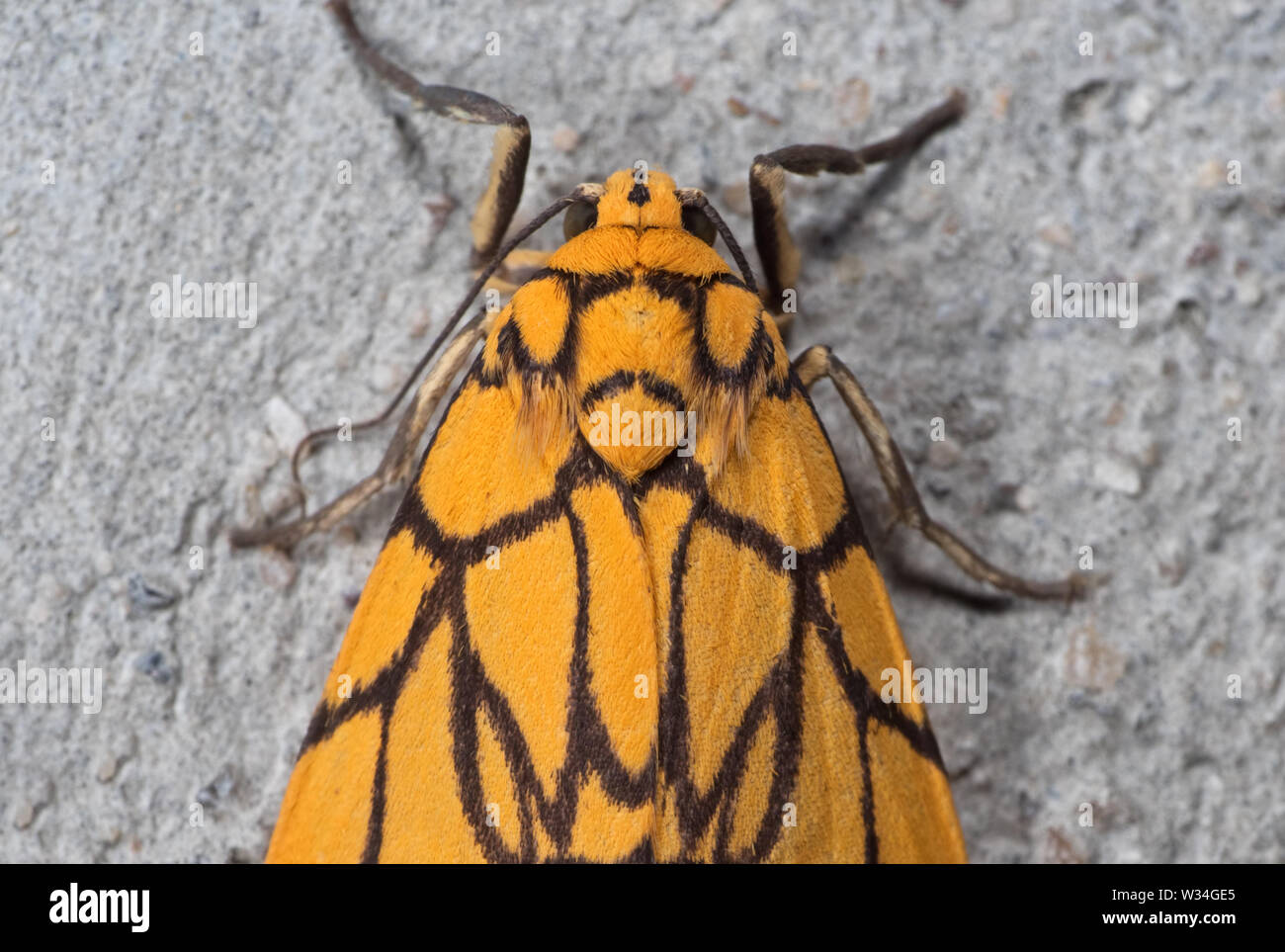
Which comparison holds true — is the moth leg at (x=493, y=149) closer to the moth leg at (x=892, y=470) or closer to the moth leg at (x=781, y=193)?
the moth leg at (x=781, y=193)

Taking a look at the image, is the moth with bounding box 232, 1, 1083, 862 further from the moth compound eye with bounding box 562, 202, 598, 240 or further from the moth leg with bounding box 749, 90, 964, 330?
the moth leg with bounding box 749, 90, 964, 330

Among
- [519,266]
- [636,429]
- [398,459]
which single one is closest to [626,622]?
[636,429]

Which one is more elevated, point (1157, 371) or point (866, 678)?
point (1157, 371)

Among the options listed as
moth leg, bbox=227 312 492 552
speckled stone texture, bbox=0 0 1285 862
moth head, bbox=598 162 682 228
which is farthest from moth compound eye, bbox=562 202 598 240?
speckled stone texture, bbox=0 0 1285 862

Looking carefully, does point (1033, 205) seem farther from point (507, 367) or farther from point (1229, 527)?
point (507, 367)

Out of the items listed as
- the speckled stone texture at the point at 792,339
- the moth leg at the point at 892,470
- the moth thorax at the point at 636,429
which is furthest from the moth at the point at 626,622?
the speckled stone texture at the point at 792,339

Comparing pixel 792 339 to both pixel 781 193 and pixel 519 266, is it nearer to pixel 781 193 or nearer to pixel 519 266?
pixel 781 193

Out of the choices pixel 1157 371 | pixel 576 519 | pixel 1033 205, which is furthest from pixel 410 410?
pixel 1157 371

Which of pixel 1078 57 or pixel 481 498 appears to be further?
pixel 1078 57
